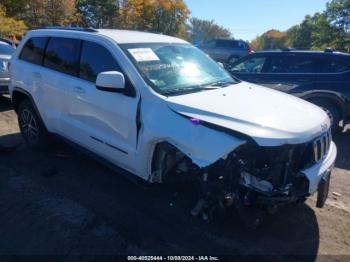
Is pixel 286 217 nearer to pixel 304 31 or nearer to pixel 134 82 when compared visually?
pixel 134 82

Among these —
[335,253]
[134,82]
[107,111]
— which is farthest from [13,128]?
[335,253]

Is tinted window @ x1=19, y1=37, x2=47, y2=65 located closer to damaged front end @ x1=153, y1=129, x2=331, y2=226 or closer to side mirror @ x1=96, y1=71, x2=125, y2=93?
side mirror @ x1=96, y1=71, x2=125, y2=93

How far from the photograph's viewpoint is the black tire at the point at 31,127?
5273 mm

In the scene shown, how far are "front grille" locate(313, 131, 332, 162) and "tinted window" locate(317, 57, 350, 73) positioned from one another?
3.89m

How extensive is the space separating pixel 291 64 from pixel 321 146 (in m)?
4.54

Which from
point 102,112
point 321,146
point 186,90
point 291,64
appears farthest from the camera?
point 291,64

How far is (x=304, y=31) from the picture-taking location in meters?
64.2

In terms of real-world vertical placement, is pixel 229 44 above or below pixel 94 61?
above

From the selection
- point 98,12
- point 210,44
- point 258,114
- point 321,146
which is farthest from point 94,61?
point 98,12

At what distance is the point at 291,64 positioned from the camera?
754 centimetres

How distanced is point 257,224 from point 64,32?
351 centimetres

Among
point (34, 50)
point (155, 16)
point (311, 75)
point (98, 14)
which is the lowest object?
point (34, 50)

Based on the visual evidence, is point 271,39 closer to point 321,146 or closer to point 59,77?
point 59,77

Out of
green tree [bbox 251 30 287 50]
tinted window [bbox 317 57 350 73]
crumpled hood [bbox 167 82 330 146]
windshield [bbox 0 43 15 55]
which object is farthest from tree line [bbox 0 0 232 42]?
green tree [bbox 251 30 287 50]
